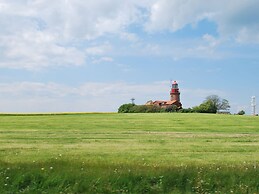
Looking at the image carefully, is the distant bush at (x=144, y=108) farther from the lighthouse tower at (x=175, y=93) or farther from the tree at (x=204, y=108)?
the lighthouse tower at (x=175, y=93)

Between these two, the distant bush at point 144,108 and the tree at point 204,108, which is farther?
the tree at point 204,108

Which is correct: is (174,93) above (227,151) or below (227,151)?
above

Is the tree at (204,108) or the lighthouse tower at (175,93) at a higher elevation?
the lighthouse tower at (175,93)

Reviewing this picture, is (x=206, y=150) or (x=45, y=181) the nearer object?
(x=45, y=181)

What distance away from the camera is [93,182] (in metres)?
11.7

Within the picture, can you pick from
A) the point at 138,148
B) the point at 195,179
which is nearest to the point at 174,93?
the point at 138,148

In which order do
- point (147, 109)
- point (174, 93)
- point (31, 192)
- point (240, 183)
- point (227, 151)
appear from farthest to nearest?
1. point (174, 93)
2. point (147, 109)
3. point (227, 151)
4. point (240, 183)
5. point (31, 192)

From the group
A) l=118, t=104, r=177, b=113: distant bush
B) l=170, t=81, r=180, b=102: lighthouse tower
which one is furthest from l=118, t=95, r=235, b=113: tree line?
l=170, t=81, r=180, b=102: lighthouse tower

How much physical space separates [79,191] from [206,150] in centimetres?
1429

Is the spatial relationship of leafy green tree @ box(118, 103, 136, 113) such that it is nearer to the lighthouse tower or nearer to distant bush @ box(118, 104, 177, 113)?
distant bush @ box(118, 104, 177, 113)

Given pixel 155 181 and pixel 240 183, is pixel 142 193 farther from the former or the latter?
pixel 240 183

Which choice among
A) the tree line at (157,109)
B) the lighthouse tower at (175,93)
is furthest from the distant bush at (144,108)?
the lighthouse tower at (175,93)

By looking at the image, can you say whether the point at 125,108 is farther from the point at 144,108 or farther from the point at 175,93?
the point at 175,93

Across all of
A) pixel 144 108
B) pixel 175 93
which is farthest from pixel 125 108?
pixel 175 93
